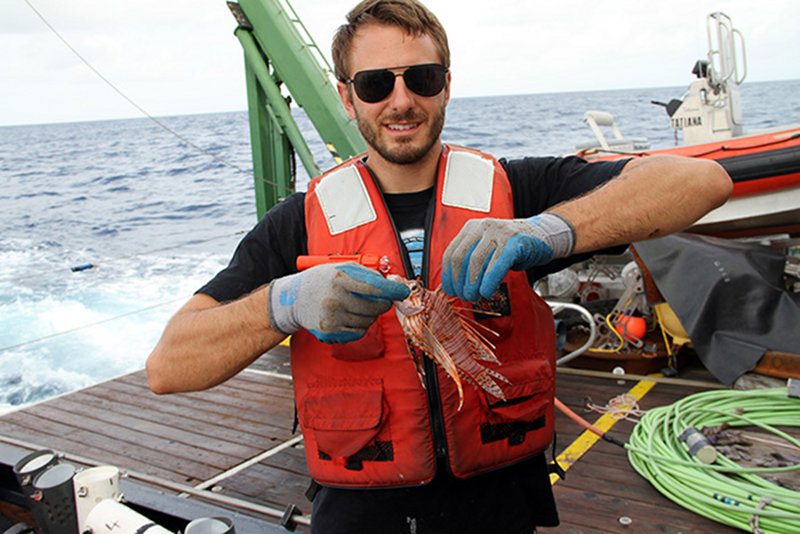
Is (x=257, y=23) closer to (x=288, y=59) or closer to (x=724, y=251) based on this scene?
(x=288, y=59)

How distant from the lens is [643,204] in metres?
1.83

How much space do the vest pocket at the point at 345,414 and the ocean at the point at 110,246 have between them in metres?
3.95

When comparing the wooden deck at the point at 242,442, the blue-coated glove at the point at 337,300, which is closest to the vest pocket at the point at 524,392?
the blue-coated glove at the point at 337,300

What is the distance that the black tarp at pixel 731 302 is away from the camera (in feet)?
14.7

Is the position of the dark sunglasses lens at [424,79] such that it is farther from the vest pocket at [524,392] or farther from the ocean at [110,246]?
the ocean at [110,246]

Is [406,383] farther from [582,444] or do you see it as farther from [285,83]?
[285,83]

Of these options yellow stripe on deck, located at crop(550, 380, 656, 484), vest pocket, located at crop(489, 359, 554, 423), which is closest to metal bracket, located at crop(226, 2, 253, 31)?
yellow stripe on deck, located at crop(550, 380, 656, 484)

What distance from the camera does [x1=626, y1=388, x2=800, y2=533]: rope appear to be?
305 centimetres

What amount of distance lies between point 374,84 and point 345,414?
103cm

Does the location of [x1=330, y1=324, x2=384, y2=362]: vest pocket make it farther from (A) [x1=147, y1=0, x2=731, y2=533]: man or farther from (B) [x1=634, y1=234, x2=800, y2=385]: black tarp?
(B) [x1=634, y1=234, x2=800, y2=385]: black tarp

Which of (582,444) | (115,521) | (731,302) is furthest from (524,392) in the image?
(731,302)

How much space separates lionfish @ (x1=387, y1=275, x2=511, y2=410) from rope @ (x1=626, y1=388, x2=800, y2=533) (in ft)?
6.63

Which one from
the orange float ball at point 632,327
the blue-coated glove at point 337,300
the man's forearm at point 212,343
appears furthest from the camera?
the orange float ball at point 632,327

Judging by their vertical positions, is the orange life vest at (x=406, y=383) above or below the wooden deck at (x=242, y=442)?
above
